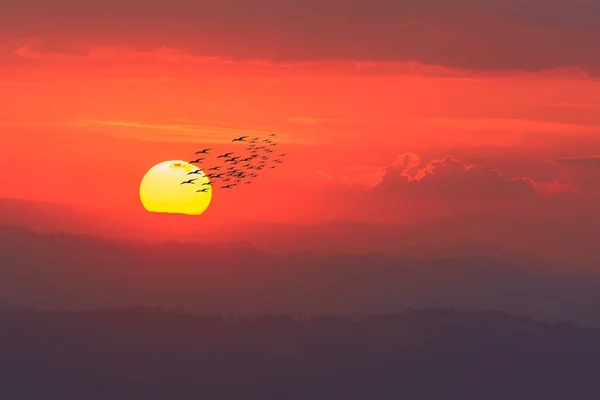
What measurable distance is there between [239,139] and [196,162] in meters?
13.1

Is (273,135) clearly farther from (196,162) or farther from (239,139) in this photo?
(196,162)

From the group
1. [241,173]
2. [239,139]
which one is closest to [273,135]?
[239,139]

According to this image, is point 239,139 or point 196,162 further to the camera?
point 196,162

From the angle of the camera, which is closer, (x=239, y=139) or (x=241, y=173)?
(x=239, y=139)

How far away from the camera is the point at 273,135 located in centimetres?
15175

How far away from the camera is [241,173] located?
168 meters

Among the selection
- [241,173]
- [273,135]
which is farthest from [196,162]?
[273,135]

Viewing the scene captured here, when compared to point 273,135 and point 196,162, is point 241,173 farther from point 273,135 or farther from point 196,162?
point 273,135

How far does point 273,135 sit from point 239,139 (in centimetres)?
693

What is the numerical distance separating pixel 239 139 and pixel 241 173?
12553 millimetres

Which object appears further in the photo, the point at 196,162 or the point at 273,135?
the point at 196,162

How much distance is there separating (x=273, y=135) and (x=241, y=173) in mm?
18129
